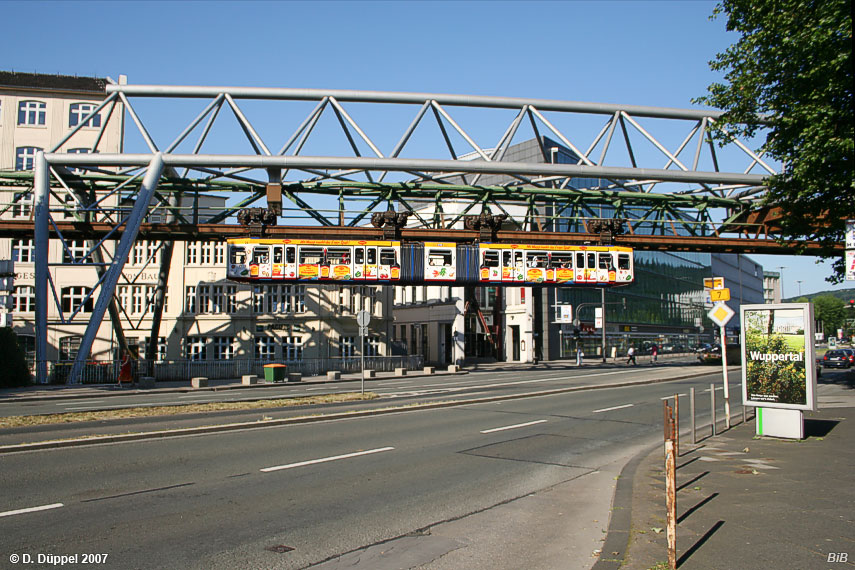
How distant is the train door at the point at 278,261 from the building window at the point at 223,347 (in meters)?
15.4

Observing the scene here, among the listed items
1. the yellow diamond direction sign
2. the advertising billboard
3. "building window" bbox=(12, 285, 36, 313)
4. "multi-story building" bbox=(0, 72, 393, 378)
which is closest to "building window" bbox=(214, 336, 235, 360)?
"multi-story building" bbox=(0, 72, 393, 378)

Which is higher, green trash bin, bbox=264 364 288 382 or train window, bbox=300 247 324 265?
train window, bbox=300 247 324 265

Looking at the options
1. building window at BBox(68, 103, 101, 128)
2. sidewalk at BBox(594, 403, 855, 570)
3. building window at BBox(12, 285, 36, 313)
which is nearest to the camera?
sidewalk at BBox(594, 403, 855, 570)

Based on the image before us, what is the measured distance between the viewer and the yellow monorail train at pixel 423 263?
34375 mm

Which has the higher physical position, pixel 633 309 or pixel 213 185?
pixel 213 185

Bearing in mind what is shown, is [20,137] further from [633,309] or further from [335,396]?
[633,309]

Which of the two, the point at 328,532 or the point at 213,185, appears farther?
the point at 213,185

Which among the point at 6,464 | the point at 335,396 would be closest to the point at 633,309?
the point at 335,396

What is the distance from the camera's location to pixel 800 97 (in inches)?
715

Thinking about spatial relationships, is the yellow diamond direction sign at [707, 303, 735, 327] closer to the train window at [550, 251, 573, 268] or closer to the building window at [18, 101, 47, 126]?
the train window at [550, 251, 573, 268]

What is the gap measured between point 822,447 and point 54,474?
1269cm

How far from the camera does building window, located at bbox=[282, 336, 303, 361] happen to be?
48.5 m

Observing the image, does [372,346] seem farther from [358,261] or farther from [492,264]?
[492,264]

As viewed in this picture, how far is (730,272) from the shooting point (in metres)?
129
